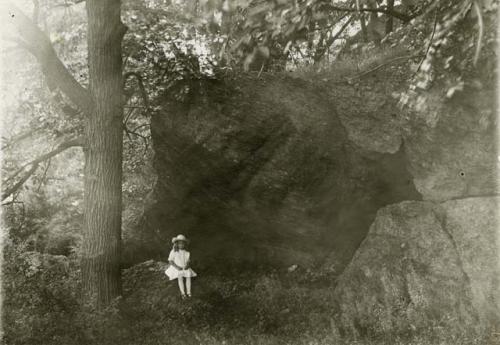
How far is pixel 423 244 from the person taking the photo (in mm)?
8406

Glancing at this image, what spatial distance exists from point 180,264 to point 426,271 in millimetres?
5048

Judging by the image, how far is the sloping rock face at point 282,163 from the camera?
30.4 feet

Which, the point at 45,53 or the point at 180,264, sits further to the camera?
the point at 180,264

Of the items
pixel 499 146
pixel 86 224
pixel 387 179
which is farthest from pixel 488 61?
pixel 86 224

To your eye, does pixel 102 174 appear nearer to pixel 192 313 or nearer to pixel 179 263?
pixel 179 263

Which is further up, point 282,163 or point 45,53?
point 45,53

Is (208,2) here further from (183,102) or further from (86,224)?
(86,224)

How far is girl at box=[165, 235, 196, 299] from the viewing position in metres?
10.3

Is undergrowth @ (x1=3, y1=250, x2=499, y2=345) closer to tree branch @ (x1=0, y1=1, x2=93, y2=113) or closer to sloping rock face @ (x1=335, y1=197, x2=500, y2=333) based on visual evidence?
sloping rock face @ (x1=335, y1=197, x2=500, y2=333)

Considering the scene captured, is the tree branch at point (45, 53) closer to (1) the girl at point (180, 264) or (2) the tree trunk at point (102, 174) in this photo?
(2) the tree trunk at point (102, 174)

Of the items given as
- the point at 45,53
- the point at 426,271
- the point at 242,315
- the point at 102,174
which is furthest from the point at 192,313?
the point at 45,53

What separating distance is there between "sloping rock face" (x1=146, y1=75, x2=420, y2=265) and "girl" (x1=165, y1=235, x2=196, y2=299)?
4.00 ft

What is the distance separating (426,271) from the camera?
8219 mm

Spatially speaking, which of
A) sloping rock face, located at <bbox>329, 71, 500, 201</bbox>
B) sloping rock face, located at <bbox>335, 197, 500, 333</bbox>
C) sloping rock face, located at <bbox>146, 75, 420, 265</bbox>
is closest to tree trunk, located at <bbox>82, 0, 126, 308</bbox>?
sloping rock face, located at <bbox>146, 75, 420, 265</bbox>
